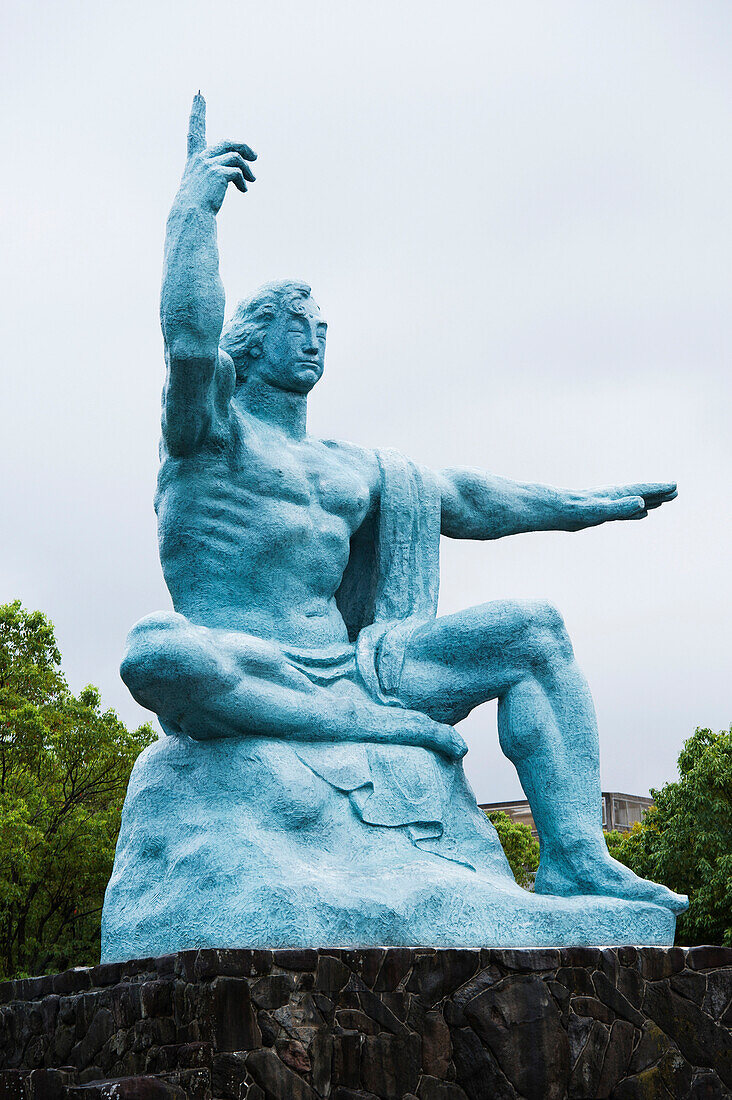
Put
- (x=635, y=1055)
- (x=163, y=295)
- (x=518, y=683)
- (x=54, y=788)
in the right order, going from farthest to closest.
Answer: (x=54, y=788)
(x=518, y=683)
(x=163, y=295)
(x=635, y=1055)

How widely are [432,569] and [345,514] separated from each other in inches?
23.2

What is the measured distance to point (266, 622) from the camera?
6.20 meters

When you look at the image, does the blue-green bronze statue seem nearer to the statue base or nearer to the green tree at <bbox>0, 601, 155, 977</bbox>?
the statue base

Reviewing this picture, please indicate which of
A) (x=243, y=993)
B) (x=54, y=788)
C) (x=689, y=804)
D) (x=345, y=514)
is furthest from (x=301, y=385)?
(x=689, y=804)

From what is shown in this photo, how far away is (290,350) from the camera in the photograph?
6613 millimetres

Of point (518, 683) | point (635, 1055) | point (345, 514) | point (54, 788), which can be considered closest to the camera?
point (635, 1055)

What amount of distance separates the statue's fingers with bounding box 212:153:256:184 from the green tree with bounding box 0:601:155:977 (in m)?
11.6

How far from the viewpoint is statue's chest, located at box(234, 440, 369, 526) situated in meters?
6.29

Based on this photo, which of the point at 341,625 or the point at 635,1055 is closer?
the point at 635,1055

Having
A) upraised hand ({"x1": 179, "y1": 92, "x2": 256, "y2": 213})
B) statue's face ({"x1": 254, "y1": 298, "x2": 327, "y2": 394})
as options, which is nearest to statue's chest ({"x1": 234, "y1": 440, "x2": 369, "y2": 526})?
statue's face ({"x1": 254, "y1": 298, "x2": 327, "y2": 394})

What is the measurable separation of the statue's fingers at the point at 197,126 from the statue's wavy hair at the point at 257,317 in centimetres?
88

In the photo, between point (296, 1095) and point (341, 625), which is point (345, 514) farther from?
point (296, 1095)

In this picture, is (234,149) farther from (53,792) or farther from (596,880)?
(53,792)

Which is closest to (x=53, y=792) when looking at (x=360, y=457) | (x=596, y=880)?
(x=360, y=457)
